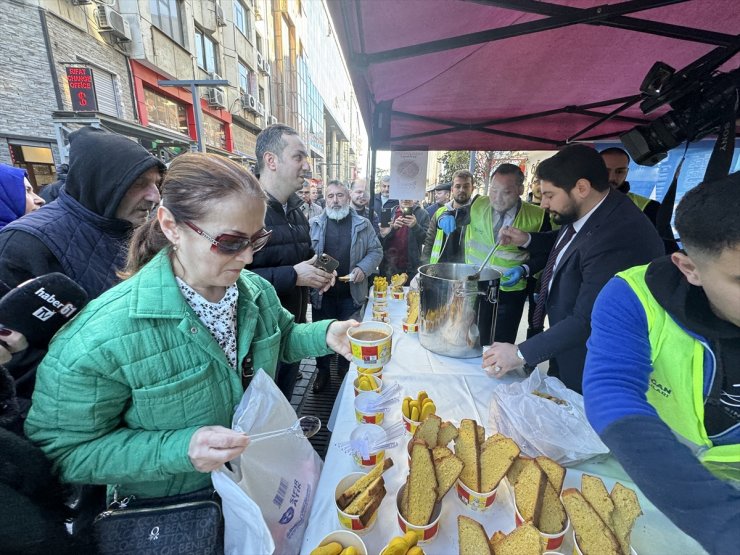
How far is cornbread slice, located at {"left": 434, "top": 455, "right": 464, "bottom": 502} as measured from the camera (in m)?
1.00

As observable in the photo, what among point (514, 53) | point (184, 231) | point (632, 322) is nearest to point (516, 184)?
point (514, 53)

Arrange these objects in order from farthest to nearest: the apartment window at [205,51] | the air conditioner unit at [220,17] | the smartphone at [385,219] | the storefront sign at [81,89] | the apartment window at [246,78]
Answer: the apartment window at [246,78], the air conditioner unit at [220,17], the apartment window at [205,51], the storefront sign at [81,89], the smartphone at [385,219]

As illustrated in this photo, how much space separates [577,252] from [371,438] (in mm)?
1532

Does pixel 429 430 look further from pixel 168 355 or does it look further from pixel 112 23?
pixel 112 23

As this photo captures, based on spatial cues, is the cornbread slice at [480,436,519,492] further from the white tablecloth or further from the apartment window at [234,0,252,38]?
the apartment window at [234,0,252,38]

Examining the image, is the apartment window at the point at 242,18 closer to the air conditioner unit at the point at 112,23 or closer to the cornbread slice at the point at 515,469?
the air conditioner unit at the point at 112,23

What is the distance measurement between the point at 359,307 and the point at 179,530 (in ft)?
9.53

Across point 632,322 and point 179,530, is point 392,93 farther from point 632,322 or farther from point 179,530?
point 179,530

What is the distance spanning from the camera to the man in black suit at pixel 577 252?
1.65m

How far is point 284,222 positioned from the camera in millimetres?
2545

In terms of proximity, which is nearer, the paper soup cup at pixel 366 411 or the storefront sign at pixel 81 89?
the paper soup cup at pixel 366 411

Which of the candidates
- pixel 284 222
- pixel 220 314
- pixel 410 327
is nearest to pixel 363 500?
pixel 220 314

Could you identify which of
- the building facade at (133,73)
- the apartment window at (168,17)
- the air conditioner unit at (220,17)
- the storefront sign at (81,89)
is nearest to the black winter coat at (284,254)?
the building facade at (133,73)

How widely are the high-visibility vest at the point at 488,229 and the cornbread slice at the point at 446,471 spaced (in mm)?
2206
